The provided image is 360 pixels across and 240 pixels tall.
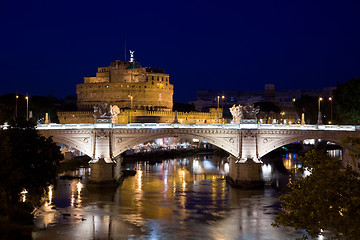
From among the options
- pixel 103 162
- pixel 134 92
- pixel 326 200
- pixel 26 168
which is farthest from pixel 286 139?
pixel 134 92

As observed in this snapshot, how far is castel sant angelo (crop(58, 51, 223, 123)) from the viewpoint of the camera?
A: 4072 inches

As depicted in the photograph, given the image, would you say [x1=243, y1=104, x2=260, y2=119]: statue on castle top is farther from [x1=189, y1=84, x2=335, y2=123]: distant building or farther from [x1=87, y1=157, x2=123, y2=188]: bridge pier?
[x1=189, y1=84, x2=335, y2=123]: distant building

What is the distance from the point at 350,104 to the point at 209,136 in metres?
19.8

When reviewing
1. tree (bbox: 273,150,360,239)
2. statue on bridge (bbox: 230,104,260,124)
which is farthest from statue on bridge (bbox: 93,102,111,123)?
tree (bbox: 273,150,360,239)

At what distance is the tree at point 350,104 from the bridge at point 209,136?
340 inches

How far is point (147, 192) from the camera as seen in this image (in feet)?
156

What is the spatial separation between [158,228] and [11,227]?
10.5 m

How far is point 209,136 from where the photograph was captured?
5016 cm

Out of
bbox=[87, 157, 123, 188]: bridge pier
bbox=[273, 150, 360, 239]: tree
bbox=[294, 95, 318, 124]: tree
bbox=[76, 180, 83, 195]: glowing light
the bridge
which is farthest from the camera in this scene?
bbox=[294, 95, 318, 124]: tree

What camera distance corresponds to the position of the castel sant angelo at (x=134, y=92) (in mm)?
103438

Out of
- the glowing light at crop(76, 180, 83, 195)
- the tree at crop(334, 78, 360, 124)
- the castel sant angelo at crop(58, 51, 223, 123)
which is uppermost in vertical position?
the castel sant angelo at crop(58, 51, 223, 123)

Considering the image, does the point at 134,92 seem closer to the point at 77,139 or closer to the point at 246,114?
the point at 77,139

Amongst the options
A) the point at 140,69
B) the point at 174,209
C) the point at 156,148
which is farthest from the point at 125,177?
the point at 140,69

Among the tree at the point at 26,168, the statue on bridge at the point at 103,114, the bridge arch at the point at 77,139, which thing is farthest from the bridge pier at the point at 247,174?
the tree at the point at 26,168
